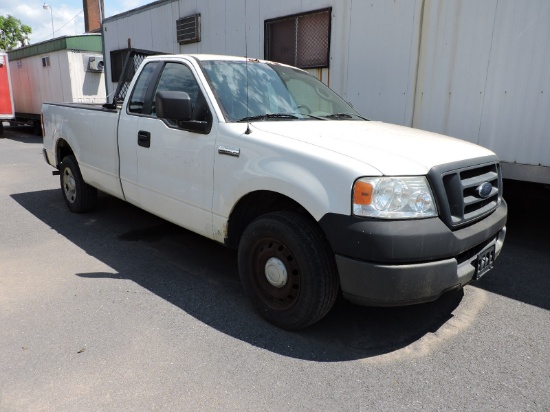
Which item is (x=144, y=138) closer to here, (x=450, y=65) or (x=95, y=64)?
(x=450, y=65)

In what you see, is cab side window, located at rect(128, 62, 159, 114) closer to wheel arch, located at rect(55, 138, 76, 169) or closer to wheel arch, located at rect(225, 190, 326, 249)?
wheel arch, located at rect(225, 190, 326, 249)

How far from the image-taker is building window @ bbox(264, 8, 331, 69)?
6.55 meters

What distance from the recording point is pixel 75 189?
5746mm

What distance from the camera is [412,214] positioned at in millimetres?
2580

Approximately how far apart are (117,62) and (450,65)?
925cm

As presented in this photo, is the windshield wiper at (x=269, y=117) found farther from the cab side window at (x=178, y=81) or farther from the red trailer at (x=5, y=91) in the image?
the red trailer at (x=5, y=91)

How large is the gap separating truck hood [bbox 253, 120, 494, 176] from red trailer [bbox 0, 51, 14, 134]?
17.0 m

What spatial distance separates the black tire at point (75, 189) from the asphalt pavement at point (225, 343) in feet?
3.81

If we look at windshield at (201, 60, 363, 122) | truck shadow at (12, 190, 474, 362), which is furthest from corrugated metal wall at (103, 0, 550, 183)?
truck shadow at (12, 190, 474, 362)

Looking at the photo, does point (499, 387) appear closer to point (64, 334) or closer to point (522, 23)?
point (64, 334)

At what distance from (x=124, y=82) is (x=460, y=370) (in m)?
4.61

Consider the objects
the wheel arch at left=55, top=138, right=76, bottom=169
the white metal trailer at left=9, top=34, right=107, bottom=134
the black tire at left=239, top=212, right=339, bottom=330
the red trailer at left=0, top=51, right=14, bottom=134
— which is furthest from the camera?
the red trailer at left=0, top=51, right=14, bottom=134

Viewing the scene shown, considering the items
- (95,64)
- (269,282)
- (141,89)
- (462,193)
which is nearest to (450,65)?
(462,193)

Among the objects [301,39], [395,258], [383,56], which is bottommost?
[395,258]
